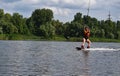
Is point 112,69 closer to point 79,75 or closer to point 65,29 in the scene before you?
point 79,75

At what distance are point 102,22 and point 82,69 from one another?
168 m

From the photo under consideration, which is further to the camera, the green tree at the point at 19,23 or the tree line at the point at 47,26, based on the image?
the green tree at the point at 19,23

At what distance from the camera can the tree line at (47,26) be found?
538 feet

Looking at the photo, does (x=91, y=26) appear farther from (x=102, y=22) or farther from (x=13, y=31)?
(x=13, y=31)

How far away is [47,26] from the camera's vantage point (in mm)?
168250

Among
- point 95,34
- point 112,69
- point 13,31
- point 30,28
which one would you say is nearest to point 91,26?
point 95,34

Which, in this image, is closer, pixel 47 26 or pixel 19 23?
pixel 47 26

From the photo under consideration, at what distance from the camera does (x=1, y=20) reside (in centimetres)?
15712

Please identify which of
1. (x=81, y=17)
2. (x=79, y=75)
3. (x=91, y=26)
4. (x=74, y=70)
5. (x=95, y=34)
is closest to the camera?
(x=79, y=75)

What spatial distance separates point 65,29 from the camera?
6949 inches

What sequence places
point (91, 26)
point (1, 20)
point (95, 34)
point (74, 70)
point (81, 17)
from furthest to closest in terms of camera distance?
point (81, 17) < point (91, 26) < point (95, 34) < point (1, 20) < point (74, 70)

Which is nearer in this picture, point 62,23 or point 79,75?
point 79,75

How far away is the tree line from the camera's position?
163863 millimetres

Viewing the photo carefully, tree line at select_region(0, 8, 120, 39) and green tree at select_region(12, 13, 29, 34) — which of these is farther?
green tree at select_region(12, 13, 29, 34)
